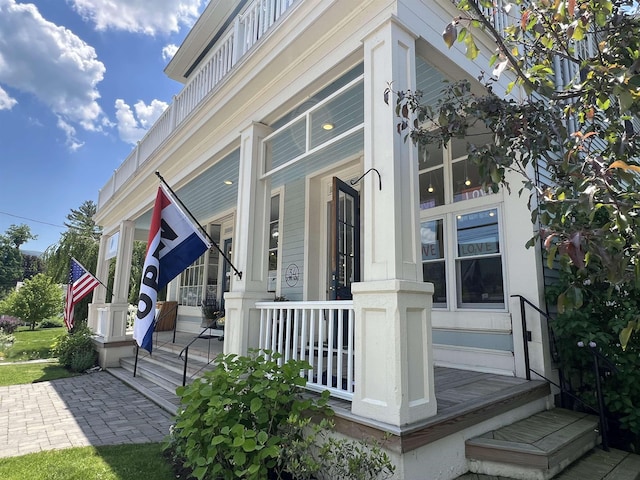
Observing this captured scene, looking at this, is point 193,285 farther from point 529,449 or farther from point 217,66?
point 529,449

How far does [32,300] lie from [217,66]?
14826mm

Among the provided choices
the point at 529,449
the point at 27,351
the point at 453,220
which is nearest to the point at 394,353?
the point at 529,449

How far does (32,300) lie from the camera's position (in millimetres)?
14617

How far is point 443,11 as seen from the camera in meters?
3.12

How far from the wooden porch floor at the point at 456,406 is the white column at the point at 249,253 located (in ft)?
4.27

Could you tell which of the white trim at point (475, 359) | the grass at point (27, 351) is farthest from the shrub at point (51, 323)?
the white trim at point (475, 359)

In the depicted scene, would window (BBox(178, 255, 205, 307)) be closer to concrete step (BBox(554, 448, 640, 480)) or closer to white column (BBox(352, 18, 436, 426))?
white column (BBox(352, 18, 436, 426))

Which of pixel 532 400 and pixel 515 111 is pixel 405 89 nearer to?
pixel 515 111

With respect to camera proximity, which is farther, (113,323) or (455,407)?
(113,323)

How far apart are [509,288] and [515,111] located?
96.2 inches

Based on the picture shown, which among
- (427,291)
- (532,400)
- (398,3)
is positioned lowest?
(532,400)

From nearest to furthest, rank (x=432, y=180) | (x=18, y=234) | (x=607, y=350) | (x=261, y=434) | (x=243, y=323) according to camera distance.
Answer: (x=261, y=434)
(x=607, y=350)
(x=243, y=323)
(x=432, y=180)
(x=18, y=234)

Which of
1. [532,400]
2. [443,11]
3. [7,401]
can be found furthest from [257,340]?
[7,401]

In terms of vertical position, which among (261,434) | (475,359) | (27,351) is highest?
(475,359)
